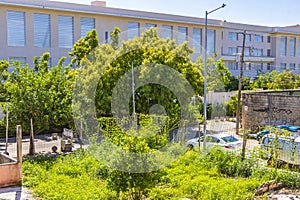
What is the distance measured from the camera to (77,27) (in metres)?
28.9

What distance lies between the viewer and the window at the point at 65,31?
2820cm

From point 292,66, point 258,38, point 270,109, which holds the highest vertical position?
point 258,38

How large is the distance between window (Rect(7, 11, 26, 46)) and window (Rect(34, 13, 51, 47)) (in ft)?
3.06

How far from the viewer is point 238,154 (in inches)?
522

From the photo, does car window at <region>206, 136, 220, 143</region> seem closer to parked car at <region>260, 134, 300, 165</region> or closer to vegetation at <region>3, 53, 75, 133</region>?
parked car at <region>260, 134, 300, 165</region>

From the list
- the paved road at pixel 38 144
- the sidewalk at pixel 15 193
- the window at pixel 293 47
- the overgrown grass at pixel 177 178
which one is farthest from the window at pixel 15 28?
the window at pixel 293 47

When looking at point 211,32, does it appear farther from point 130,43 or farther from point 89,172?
point 89,172

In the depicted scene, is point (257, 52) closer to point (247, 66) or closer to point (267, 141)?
point (247, 66)

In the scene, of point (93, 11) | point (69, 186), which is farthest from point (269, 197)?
point (93, 11)

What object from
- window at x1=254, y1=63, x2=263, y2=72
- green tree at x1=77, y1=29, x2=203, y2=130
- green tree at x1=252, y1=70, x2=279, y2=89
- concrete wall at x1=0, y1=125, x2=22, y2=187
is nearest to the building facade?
window at x1=254, y1=63, x2=263, y2=72

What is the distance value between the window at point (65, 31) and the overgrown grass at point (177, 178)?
15389 mm

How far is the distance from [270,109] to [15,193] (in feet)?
49.8

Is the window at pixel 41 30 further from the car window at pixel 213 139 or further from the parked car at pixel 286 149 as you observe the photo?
the parked car at pixel 286 149

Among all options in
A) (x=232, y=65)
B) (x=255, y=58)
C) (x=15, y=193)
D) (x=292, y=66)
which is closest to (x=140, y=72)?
(x=15, y=193)
